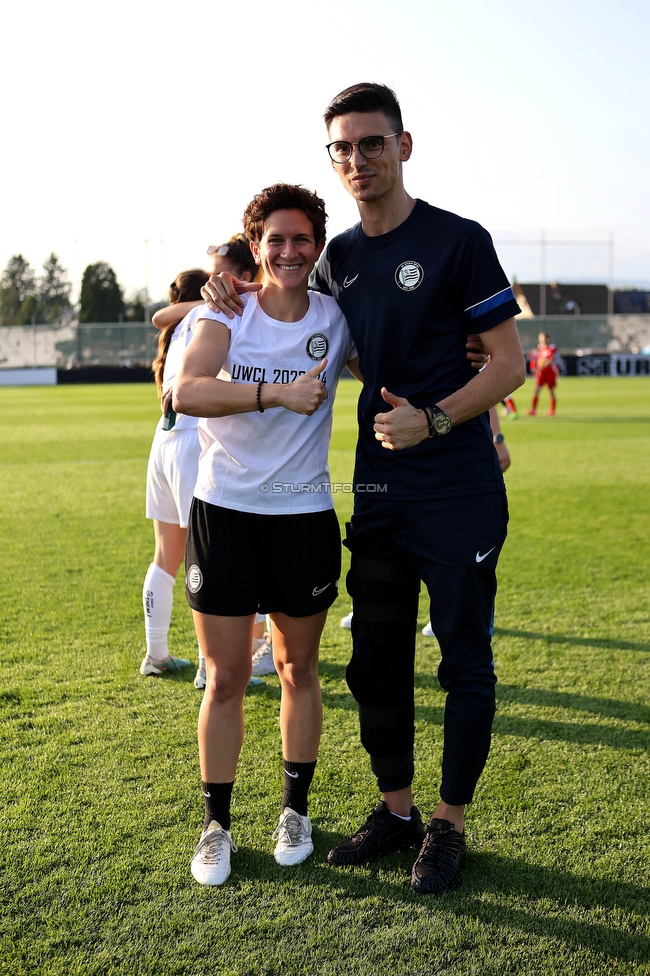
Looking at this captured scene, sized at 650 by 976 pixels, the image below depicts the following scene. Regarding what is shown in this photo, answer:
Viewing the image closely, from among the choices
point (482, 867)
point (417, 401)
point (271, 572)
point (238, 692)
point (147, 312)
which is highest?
point (147, 312)

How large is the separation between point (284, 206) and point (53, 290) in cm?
4929

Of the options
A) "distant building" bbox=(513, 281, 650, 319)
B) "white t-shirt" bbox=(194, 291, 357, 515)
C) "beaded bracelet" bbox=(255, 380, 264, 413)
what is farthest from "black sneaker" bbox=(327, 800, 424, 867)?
"distant building" bbox=(513, 281, 650, 319)

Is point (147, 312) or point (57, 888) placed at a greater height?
point (147, 312)

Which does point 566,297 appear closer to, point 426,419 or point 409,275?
point 409,275

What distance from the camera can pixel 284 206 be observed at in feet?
9.25

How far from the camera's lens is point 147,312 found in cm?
4869

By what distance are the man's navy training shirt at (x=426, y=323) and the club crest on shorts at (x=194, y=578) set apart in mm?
640

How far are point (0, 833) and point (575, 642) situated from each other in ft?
11.1

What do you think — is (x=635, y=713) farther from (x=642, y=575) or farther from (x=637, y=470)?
(x=637, y=470)

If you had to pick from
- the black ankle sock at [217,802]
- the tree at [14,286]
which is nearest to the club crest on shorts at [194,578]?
the black ankle sock at [217,802]

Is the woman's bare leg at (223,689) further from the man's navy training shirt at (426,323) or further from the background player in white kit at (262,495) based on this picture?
the man's navy training shirt at (426,323)

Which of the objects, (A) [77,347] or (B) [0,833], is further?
(A) [77,347]

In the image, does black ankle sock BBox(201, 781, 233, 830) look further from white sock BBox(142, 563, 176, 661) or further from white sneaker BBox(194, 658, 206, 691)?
white sock BBox(142, 563, 176, 661)

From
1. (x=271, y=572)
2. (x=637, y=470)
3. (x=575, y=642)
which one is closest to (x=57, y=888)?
(x=271, y=572)
